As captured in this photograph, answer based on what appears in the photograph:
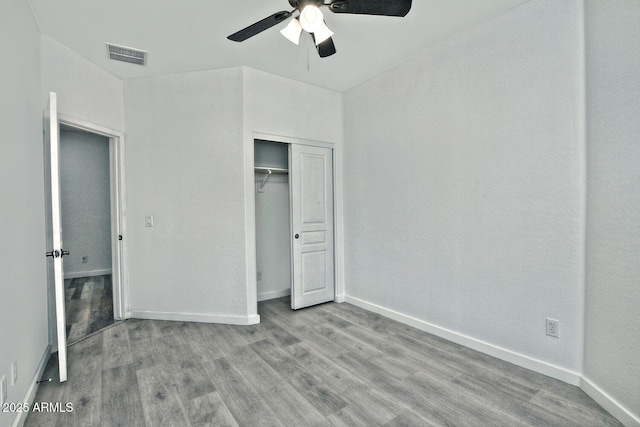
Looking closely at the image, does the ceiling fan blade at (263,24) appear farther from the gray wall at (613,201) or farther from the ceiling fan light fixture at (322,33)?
the gray wall at (613,201)

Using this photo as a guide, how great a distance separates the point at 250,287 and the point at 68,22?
2.75 metres

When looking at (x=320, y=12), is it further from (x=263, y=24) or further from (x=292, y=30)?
(x=263, y=24)

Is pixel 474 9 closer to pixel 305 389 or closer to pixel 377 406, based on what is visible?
pixel 377 406

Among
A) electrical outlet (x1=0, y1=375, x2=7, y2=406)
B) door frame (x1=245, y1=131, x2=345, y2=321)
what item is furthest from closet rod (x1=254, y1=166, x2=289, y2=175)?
electrical outlet (x1=0, y1=375, x2=7, y2=406)

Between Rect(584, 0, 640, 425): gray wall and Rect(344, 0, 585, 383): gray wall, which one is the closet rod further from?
Rect(584, 0, 640, 425): gray wall

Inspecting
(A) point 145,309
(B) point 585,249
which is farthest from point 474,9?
(A) point 145,309

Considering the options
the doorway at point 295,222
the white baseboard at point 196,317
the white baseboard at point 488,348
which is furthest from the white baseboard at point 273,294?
the white baseboard at point 488,348

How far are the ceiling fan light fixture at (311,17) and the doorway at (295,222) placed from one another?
1.89 m

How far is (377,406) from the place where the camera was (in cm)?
191

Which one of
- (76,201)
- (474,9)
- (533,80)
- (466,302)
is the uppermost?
(474,9)

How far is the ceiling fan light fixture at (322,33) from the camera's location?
183cm

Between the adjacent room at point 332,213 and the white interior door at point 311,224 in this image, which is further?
the white interior door at point 311,224

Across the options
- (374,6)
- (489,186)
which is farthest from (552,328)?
(374,6)

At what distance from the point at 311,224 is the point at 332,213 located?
1.20 feet
